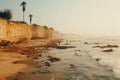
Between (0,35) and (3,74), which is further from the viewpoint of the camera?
(0,35)

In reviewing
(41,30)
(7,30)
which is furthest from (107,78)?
(41,30)

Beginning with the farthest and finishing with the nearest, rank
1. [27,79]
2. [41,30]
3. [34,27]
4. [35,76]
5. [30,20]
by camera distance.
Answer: [30,20] < [41,30] < [34,27] < [35,76] < [27,79]

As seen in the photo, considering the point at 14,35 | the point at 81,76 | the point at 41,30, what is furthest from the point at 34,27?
the point at 81,76

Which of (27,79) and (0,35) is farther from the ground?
(0,35)

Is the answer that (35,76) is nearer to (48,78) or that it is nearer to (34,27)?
(48,78)

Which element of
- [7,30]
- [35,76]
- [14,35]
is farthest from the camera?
[14,35]

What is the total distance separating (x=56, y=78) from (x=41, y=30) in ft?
363

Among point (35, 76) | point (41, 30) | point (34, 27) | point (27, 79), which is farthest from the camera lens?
point (41, 30)

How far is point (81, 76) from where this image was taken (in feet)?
67.8

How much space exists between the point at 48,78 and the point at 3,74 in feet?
12.2

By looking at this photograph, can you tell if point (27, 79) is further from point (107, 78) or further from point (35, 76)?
point (107, 78)

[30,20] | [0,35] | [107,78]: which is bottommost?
[107,78]

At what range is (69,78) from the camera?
63.4ft

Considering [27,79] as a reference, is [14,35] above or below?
above
